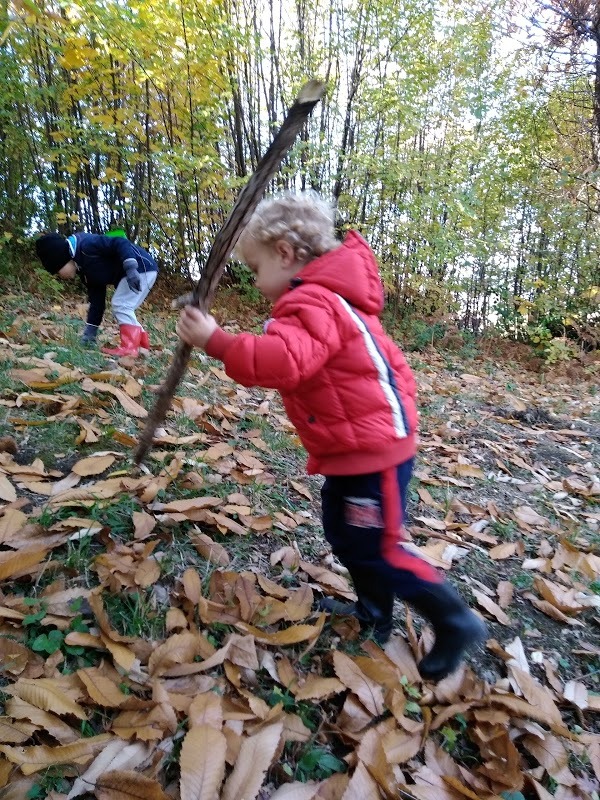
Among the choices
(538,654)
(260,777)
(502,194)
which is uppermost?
(502,194)

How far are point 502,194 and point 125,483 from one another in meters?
9.68

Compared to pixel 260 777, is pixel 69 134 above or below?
above

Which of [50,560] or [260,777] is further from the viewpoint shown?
[50,560]

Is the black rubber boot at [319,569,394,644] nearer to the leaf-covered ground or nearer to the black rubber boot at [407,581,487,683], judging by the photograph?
the leaf-covered ground

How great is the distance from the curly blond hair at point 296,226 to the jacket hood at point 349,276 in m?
0.07

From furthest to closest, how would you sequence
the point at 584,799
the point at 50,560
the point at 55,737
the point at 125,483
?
the point at 125,483 < the point at 50,560 < the point at 584,799 < the point at 55,737

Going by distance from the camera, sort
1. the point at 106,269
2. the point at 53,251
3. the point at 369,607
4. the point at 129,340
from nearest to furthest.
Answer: the point at 369,607 → the point at 129,340 → the point at 53,251 → the point at 106,269

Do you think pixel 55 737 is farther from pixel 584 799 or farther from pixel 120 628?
pixel 584 799

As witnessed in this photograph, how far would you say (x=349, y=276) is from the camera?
Answer: 167 centimetres

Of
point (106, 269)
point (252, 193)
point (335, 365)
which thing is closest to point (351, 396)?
point (335, 365)

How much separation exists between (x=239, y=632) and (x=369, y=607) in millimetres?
464

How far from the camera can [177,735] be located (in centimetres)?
133

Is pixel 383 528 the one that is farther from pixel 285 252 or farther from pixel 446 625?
pixel 285 252

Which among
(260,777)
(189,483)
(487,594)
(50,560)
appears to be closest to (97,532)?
(50,560)
